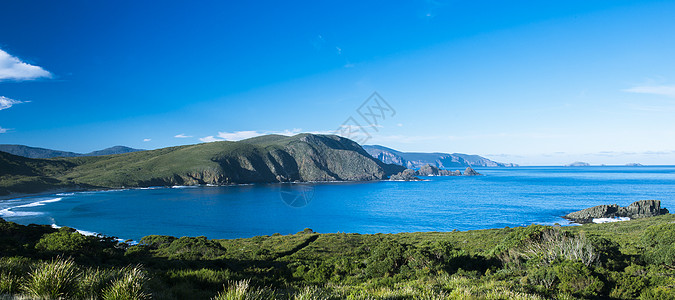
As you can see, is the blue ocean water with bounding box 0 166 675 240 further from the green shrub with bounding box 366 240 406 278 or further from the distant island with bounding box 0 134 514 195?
the green shrub with bounding box 366 240 406 278

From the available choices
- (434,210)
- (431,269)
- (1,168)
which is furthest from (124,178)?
(431,269)

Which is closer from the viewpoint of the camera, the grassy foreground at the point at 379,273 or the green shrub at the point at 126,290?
the green shrub at the point at 126,290

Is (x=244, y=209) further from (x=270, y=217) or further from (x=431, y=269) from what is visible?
(x=431, y=269)

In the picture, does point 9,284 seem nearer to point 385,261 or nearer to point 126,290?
point 126,290

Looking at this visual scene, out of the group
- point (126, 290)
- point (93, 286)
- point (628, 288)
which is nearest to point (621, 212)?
point (628, 288)

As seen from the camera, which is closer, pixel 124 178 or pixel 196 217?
pixel 196 217

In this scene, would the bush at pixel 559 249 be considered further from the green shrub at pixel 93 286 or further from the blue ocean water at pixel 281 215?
the blue ocean water at pixel 281 215

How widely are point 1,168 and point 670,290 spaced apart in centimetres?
17289

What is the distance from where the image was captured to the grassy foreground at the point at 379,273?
18.7ft

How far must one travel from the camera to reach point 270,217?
7506 cm

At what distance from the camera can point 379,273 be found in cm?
1675

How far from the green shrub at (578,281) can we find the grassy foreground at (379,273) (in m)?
0.04

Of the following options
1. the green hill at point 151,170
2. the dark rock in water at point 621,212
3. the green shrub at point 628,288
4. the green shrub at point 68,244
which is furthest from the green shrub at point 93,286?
the green hill at point 151,170

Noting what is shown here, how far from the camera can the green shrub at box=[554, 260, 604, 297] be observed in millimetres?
11602
